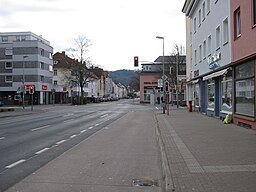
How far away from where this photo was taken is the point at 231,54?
1931 centimetres

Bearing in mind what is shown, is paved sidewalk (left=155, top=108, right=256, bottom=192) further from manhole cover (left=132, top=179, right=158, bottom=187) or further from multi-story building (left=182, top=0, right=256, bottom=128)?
multi-story building (left=182, top=0, right=256, bottom=128)

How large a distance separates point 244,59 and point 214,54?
789 centimetres

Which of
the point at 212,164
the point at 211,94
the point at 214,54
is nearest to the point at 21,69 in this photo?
the point at 211,94

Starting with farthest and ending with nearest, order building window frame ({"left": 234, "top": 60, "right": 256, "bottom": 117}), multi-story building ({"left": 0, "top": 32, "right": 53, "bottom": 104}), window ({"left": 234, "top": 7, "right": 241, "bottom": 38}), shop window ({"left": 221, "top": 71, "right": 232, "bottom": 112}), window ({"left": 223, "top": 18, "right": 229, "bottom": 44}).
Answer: multi-story building ({"left": 0, "top": 32, "right": 53, "bottom": 104}) → window ({"left": 223, "top": 18, "right": 229, "bottom": 44}) → shop window ({"left": 221, "top": 71, "right": 232, "bottom": 112}) → window ({"left": 234, "top": 7, "right": 241, "bottom": 38}) → building window frame ({"left": 234, "top": 60, "right": 256, "bottom": 117})

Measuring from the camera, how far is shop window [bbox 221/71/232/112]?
65.7ft

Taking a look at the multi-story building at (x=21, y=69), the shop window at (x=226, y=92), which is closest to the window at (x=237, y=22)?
the shop window at (x=226, y=92)

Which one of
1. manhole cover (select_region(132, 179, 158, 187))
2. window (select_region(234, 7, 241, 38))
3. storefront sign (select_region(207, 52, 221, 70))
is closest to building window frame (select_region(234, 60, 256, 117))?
window (select_region(234, 7, 241, 38))

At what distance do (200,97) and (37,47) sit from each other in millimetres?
51982

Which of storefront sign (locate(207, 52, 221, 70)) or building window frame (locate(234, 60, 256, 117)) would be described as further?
storefront sign (locate(207, 52, 221, 70))

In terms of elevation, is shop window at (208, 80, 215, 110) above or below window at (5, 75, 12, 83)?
below

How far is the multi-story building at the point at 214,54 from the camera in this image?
2058 cm

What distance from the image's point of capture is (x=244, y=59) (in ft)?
52.5

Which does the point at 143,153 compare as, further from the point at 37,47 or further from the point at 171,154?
the point at 37,47

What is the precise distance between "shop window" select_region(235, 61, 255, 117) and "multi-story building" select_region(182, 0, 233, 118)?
1335mm
